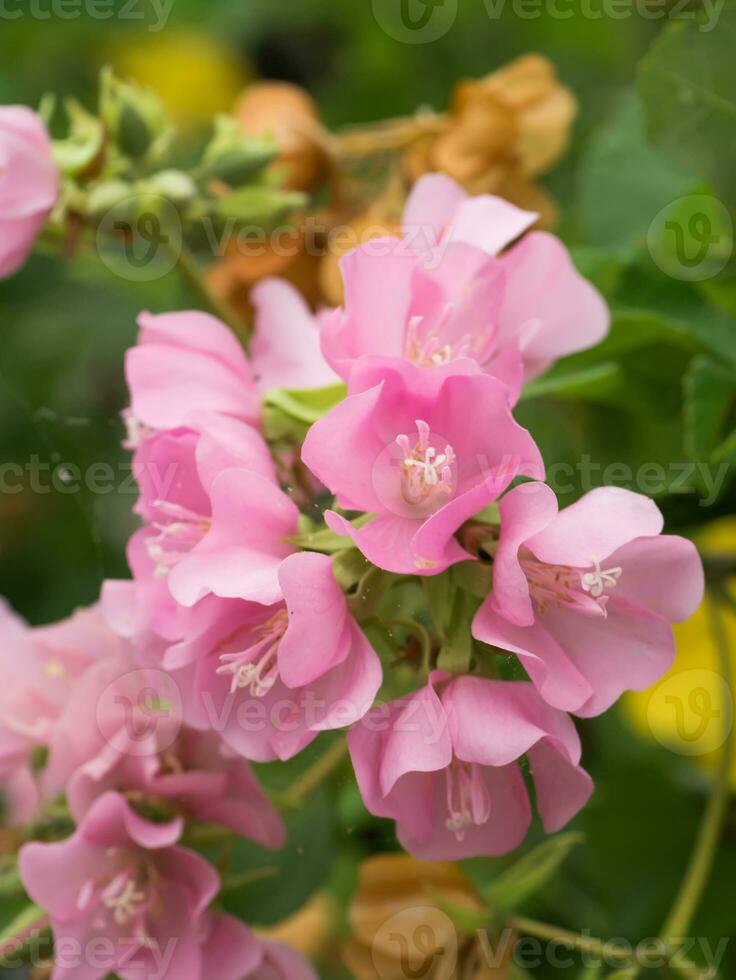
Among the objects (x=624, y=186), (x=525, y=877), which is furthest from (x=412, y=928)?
(x=624, y=186)

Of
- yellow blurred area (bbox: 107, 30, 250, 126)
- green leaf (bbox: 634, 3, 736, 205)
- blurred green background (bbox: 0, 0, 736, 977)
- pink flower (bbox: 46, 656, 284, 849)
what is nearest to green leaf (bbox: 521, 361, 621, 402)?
blurred green background (bbox: 0, 0, 736, 977)

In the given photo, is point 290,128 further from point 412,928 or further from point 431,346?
point 412,928

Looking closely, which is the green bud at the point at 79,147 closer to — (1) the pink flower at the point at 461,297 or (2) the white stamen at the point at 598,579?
(1) the pink flower at the point at 461,297

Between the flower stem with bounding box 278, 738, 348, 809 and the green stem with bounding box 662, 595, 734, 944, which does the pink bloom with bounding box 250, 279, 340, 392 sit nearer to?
the flower stem with bounding box 278, 738, 348, 809

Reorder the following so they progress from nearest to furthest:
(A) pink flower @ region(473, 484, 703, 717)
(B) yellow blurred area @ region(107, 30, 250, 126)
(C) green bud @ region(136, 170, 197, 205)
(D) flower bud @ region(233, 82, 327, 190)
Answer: (A) pink flower @ region(473, 484, 703, 717)
(C) green bud @ region(136, 170, 197, 205)
(D) flower bud @ region(233, 82, 327, 190)
(B) yellow blurred area @ region(107, 30, 250, 126)

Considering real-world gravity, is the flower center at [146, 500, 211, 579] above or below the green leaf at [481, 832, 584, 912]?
above

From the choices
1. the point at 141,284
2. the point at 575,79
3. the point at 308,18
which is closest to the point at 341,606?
the point at 141,284
